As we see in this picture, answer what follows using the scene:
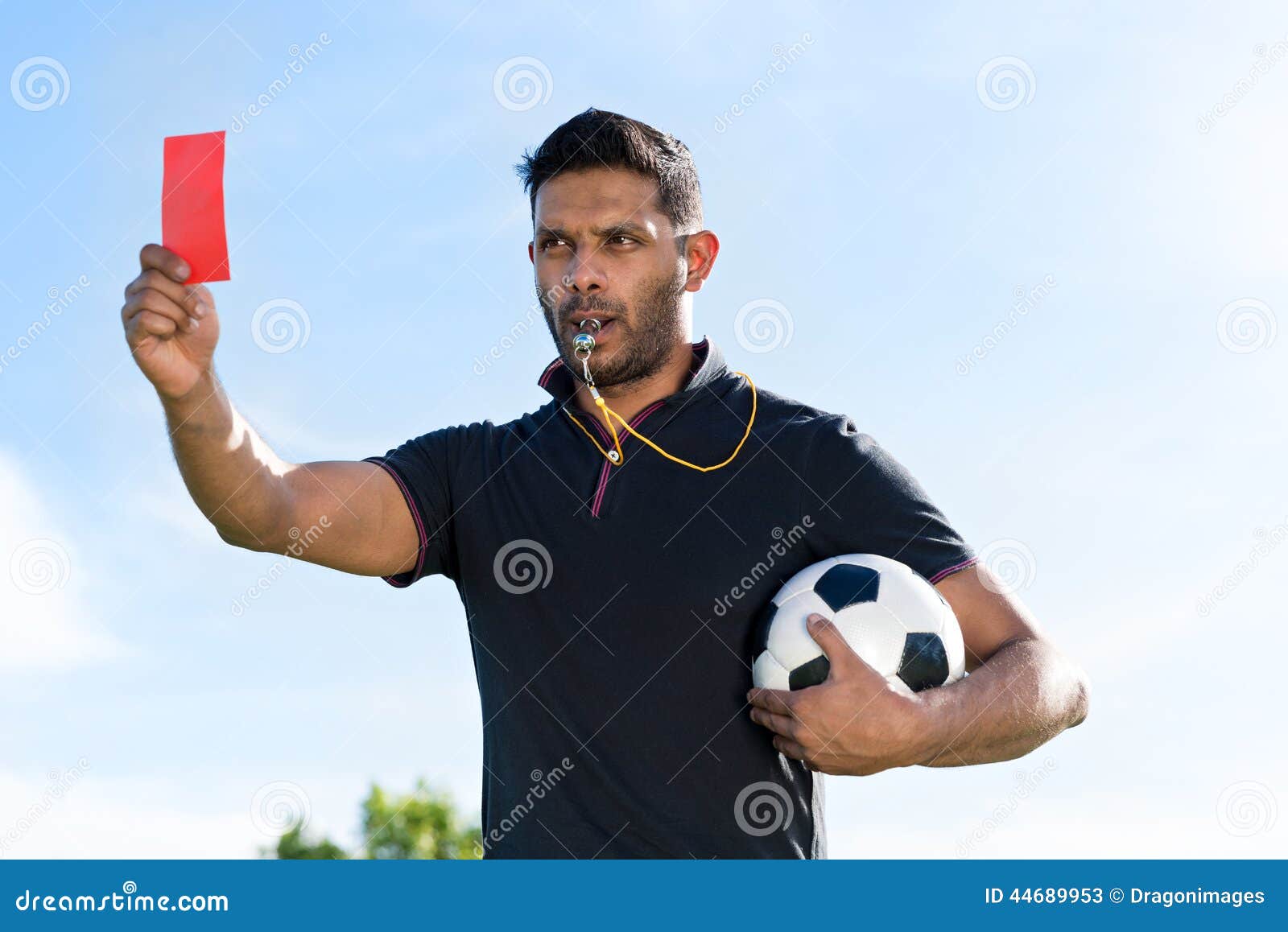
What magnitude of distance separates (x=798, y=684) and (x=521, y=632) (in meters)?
1.04

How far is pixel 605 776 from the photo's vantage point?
4359 millimetres

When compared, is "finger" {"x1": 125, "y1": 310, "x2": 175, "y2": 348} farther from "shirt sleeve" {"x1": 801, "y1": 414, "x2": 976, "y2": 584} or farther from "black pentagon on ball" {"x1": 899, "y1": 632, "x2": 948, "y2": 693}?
"black pentagon on ball" {"x1": 899, "y1": 632, "x2": 948, "y2": 693}

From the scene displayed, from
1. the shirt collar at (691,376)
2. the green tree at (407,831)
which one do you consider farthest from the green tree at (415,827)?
the shirt collar at (691,376)

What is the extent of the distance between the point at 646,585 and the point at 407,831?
3870 centimetres

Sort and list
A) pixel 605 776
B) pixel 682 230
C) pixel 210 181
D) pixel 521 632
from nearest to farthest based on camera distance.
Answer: pixel 210 181 < pixel 605 776 < pixel 521 632 < pixel 682 230

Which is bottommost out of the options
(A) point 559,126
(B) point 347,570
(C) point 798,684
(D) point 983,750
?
(D) point 983,750

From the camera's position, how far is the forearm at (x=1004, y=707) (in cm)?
444

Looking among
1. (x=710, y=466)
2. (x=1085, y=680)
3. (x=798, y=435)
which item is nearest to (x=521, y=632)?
(x=710, y=466)

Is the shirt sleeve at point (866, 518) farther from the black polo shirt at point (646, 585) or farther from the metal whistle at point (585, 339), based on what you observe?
the metal whistle at point (585, 339)

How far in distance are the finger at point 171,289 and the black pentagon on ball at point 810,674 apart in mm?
2283

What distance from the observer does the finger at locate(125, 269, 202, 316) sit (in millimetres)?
3803

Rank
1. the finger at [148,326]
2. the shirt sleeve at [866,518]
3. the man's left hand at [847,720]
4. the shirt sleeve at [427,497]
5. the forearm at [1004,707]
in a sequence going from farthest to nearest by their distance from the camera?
the shirt sleeve at [427,497], the shirt sleeve at [866,518], the forearm at [1004,707], the man's left hand at [847,720], the finger at [148,326]

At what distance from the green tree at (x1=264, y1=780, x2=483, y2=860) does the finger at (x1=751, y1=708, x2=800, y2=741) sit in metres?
37.3

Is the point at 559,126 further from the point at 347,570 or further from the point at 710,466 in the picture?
the point at 347,570
